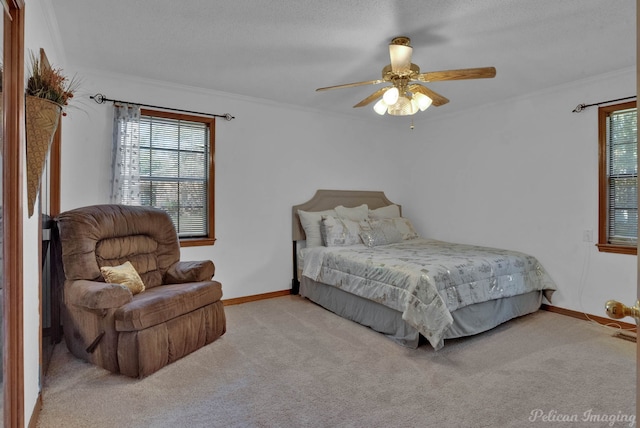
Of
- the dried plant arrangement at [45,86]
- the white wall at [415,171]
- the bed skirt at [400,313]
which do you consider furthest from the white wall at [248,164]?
the dried plant arrangement at [45,86]

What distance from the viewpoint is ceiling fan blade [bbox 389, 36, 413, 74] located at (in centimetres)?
242

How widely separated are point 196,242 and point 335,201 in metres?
1.96

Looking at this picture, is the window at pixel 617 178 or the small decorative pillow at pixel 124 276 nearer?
the small decorative pillow at pixel 124 276

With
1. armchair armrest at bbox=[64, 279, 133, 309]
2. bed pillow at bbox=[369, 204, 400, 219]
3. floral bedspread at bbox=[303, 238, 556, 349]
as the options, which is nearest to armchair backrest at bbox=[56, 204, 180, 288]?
armchair armrest at bbox=[64, 279, 133, 309]

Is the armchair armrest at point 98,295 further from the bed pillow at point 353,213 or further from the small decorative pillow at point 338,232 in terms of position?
the bed pillow at point 353,213

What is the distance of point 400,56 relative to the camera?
2.45 m

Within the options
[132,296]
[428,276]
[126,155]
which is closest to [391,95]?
[428,276]

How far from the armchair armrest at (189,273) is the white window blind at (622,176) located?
3914mm

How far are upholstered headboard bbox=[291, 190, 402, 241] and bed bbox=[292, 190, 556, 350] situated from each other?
1 cm

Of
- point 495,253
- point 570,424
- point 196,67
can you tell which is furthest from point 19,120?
point 495,253

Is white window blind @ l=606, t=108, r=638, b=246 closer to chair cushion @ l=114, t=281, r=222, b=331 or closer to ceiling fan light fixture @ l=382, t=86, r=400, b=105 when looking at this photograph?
ceiling fan light fixture @ l=382, t=86, r=400, b=105

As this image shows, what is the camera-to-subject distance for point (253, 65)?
3.28 m

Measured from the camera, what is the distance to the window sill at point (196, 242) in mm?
3844

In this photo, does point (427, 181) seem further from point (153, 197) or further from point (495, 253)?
point (153, 197)
